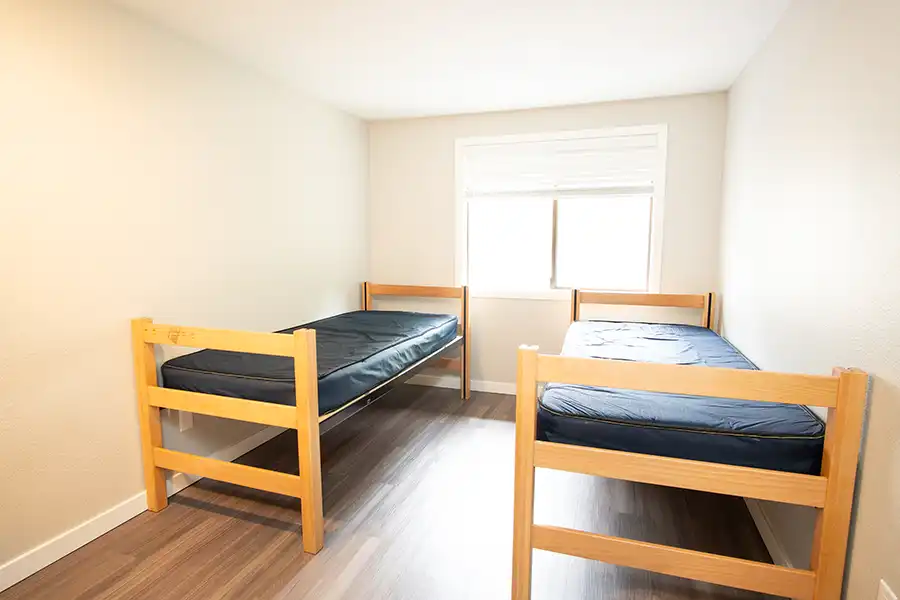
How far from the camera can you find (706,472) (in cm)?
136

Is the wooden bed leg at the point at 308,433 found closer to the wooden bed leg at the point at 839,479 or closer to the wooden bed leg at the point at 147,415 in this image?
the wooden bed leg at the point at 147,415

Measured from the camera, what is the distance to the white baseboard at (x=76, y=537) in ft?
5.52

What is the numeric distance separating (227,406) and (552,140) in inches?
111

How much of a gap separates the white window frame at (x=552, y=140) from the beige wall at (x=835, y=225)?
869 mm

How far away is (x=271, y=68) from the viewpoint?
2727 millimetres

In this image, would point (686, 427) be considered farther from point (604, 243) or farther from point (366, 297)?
point (366, 297)

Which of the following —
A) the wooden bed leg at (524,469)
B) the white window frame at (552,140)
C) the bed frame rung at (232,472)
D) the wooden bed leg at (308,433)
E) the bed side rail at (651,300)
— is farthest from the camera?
the white window frame at (552,140)

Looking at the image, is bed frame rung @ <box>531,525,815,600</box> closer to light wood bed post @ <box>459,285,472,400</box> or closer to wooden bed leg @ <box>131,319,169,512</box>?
wooden bed leg @ <box>131,319,169,512</box>

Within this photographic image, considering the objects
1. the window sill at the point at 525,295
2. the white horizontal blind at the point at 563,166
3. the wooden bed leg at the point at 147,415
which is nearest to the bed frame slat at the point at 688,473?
the wooden bed leg at the point at 147,415

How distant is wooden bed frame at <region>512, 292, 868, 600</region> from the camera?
1.26m

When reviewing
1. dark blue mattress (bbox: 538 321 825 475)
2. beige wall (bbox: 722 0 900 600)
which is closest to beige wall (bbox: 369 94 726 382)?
beige wall (bbox: 722 0 900 600)

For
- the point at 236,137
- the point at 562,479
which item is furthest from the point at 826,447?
the point at 236,137

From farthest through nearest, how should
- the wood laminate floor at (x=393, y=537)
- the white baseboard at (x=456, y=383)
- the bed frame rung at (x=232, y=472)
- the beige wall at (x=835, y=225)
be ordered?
the white baseboard at (x=456, y=383) → the bed frame rung at (x=232, y=472) → the wood laminate floor at (x=393, y=537) → the beige wall at (x=835, y=225)

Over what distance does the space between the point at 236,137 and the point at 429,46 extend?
3.80 ft
